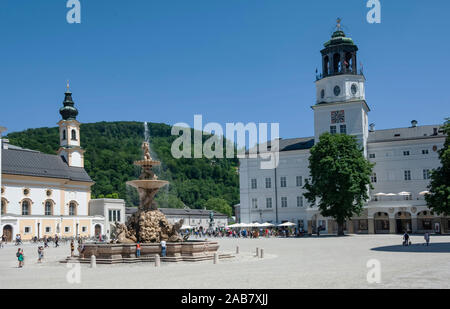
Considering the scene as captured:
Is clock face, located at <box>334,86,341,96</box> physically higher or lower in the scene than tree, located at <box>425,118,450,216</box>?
higher

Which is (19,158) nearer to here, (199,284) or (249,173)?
(249,173)

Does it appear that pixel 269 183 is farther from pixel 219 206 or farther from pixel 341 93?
pixel 219 206

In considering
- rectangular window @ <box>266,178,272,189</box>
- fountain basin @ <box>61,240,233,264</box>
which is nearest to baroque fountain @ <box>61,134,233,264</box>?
fountain basin @ <box>61,240,233,264</box>

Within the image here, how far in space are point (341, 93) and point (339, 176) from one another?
14.4m

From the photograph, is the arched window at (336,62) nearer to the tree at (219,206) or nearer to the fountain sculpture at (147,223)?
the fountain sculpture at (147,223)

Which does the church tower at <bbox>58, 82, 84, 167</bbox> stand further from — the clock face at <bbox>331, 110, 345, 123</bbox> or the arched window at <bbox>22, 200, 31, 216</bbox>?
the clock face at <bbox>331, 110, 345, 123</bbox>

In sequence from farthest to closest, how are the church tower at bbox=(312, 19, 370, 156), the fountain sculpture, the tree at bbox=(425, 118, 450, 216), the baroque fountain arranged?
1. the church tower at bbox=(312, 19, 370, 156)
2. the tree at bbox=(425, 118, 450, 216)
3. the fountain sculpture
4. the baroque fountain

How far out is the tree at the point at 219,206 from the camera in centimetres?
12025

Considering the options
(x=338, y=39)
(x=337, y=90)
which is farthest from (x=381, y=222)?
(x=338, y=39)

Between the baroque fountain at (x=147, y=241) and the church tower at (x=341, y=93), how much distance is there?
3763 centimetres

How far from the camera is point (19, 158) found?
226ft

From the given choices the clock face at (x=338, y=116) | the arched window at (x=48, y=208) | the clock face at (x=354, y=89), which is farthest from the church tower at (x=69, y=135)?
the clock face at (x=354, y=89)

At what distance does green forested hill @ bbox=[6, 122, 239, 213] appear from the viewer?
112 m
